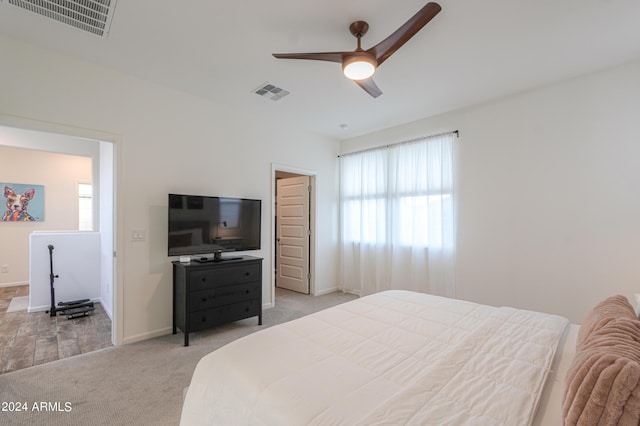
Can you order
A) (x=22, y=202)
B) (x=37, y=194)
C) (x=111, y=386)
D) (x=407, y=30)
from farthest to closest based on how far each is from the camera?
(x=37, y=194) → (x=22, y=202) → (x=111, y=386) → (x=407, y=30)

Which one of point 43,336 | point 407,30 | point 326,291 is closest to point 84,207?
point 43,336

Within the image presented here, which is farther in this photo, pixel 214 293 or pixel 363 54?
pixel 214 293

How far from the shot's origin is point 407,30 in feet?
5.92

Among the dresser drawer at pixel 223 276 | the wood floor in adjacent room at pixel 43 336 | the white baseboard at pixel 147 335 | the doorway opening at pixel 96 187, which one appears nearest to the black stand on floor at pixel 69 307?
the wood floor in adjacent room at pixel 43 336

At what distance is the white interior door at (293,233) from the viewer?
5055 mm

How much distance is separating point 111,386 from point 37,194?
5499 millimetres

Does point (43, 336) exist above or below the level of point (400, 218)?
below

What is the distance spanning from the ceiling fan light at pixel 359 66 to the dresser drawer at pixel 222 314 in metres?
2.74

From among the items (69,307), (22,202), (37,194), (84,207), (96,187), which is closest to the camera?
(69,307)

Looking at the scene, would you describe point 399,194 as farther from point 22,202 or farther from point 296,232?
point 22,202

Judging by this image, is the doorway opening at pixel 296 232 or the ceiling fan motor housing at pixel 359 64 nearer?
the ceiling fan motor housing at pixel 359 64

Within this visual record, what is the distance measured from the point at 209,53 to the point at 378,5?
1.54m

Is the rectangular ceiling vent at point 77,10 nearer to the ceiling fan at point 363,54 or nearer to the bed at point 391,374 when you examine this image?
the ceiling fan at point 363,54

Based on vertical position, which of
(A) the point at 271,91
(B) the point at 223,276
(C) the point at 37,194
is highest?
(A) the point at 271,91
